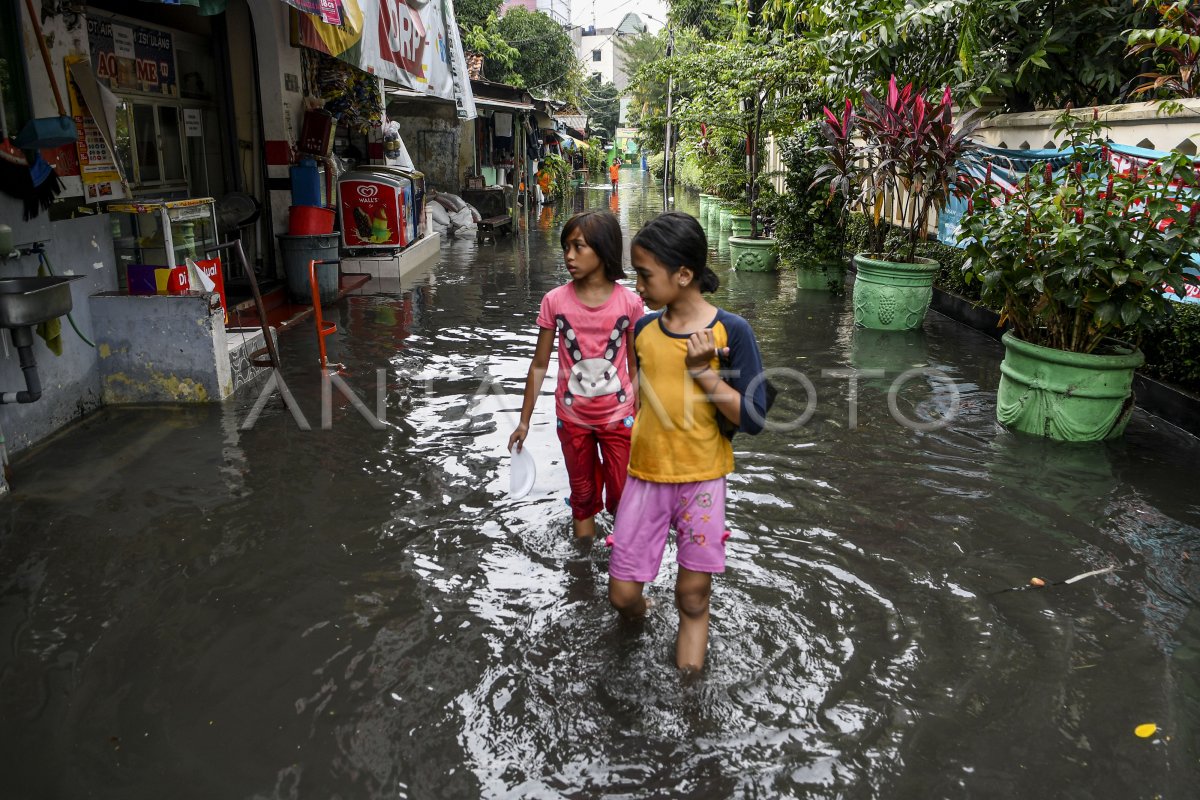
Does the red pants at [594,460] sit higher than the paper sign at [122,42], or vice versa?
the paper sign at [122,42]

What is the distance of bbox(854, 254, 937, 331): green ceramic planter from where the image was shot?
30.4 feet

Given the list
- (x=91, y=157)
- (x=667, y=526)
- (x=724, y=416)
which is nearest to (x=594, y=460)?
(x=667, y=526)

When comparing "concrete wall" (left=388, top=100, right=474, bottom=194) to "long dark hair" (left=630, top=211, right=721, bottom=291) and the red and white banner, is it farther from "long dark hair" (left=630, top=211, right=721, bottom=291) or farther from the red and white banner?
"long dark hair" (left=630, top=211, right=721, bottom=291)

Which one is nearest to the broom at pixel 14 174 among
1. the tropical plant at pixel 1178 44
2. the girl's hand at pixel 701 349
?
the girl's hand at pixel 701 349

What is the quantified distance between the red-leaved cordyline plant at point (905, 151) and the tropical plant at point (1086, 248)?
238 cm

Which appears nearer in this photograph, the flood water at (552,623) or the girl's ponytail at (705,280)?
the flood water at (552,623)

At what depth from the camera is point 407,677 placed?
3.28 metres

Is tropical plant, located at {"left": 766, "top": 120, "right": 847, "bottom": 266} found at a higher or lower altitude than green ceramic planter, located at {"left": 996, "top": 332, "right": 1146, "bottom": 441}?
higher

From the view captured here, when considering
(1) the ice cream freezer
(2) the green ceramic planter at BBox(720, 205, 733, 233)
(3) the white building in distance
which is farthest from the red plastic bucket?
(3) the white building in distance

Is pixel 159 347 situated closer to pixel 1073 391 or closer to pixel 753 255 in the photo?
pixel 1073 391

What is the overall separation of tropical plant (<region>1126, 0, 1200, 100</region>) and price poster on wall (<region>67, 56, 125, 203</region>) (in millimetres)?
7486

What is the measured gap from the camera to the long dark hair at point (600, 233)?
3.63 meters

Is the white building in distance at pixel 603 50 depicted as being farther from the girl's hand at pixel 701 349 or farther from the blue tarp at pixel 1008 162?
the girl's hand at pixel 701 349

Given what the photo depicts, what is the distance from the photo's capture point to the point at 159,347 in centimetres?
638
